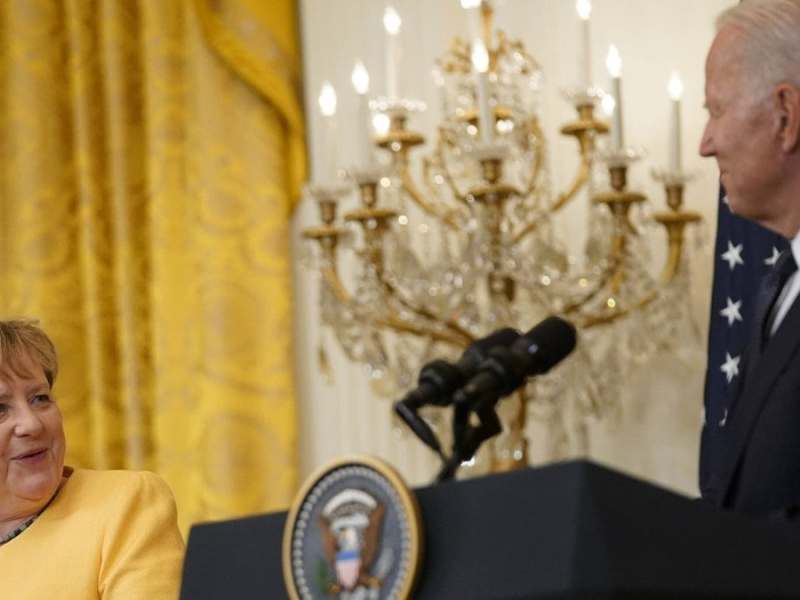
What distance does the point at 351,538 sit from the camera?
6.55ft

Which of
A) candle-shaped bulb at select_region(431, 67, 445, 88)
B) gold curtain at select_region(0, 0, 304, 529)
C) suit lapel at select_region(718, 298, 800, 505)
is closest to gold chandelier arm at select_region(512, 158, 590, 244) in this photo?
candle-shaped bulb at select_region(431, 67, 445, 88)

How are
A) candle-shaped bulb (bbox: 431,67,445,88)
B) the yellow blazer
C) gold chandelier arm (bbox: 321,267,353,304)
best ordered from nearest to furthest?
1. the yellow blazer
2. gold chandelier arm (bbox: 321,267,353,304)
3. candle-shaped bulb (bbox: 431,67,445,88)

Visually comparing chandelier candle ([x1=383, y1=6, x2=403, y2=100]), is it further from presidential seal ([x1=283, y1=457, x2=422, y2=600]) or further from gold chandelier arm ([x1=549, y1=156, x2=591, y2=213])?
presidential seal ([x1=283, y1=457, x2=422, y2=600])

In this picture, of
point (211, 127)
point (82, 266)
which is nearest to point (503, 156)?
point (211, 127)

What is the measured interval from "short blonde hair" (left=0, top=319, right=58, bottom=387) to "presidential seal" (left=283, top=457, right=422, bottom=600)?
132cm

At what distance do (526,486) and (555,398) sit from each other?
111 inches

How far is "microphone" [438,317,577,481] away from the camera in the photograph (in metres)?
2.01

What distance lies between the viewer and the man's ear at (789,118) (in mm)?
2670

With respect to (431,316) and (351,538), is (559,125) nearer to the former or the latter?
(431,316)

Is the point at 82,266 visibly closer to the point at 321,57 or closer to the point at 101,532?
the point at 321,57

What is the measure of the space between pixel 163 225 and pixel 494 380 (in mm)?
3998

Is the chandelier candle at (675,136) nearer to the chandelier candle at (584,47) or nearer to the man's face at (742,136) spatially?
the chandelier candle at (584,47)

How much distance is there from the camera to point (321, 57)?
582 cm

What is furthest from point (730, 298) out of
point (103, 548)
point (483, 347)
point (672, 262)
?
point (483, 347)
